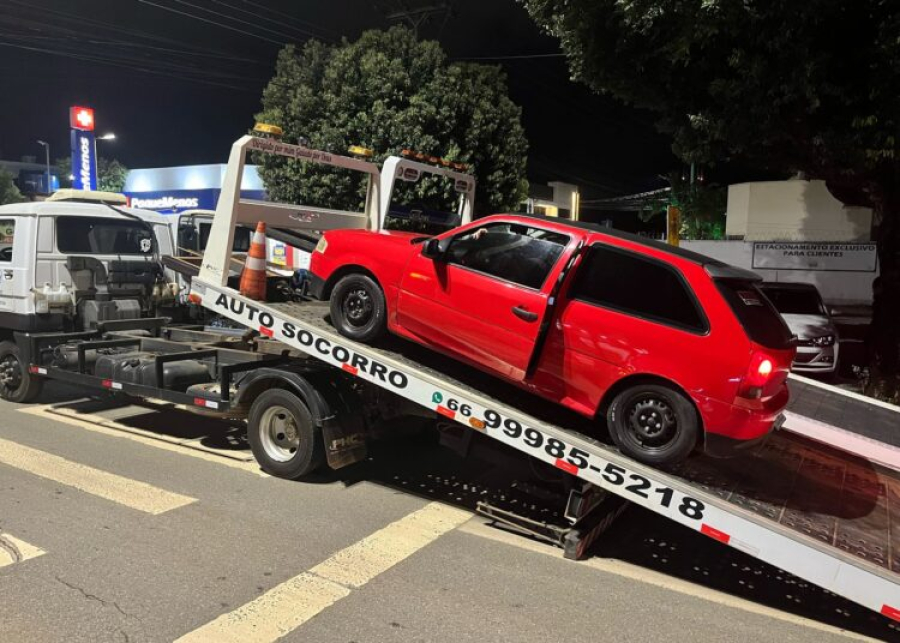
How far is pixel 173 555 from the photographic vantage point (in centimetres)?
438

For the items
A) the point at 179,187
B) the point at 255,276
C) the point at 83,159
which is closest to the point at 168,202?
the point at 179,187

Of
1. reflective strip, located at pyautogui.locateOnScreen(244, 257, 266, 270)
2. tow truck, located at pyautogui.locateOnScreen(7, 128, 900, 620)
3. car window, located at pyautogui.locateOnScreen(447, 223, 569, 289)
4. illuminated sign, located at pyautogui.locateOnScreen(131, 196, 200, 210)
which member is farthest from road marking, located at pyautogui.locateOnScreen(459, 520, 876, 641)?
illuminated sign, located at pyautogui.locateOnScreen(131, 196, 200, 210)

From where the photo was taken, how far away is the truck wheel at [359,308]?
5469 mm

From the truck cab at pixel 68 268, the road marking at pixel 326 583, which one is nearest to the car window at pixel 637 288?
the road marking at pixel 326 583

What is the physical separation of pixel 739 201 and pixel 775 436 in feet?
69.5

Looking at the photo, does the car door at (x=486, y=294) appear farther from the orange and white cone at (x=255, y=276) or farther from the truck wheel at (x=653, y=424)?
the orange and white cone at (x=255, y=276)

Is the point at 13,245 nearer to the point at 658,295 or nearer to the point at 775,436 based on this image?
the point at 658,295

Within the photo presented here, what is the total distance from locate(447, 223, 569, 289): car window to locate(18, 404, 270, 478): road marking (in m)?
2.80

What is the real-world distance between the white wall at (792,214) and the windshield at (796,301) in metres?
9.56

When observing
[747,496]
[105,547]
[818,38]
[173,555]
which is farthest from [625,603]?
[818,38]

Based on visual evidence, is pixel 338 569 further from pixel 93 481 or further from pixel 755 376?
pixel 755 376

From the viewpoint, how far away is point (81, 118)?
3581 cm

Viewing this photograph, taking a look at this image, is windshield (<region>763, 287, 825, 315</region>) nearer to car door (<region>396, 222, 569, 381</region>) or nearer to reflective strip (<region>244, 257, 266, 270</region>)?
car door (<region>396, 222, 569, 381</region>)

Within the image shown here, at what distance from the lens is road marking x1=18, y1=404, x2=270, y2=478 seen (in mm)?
6277
